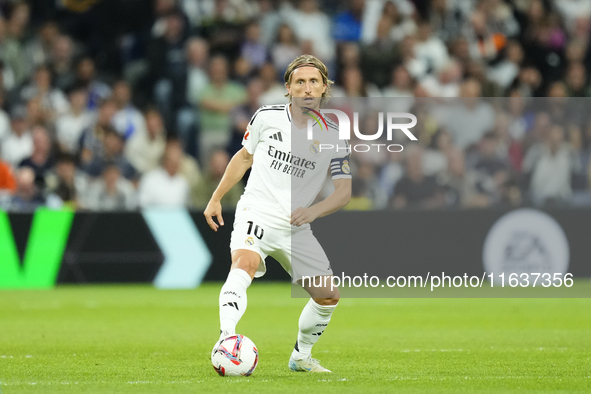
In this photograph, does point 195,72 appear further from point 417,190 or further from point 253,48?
point 417,190

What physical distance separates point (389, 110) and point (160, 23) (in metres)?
4.37

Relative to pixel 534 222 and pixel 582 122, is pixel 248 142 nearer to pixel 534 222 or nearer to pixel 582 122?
pixel 534 222

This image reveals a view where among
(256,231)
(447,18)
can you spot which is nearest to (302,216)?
(256,231)

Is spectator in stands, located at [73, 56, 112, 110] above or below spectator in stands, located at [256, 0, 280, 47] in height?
below

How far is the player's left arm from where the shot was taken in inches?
236

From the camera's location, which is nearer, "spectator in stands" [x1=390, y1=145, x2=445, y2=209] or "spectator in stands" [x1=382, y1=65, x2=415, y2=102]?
"spectator in stands" [x1=390, y1=145, x2=445, y2=209]

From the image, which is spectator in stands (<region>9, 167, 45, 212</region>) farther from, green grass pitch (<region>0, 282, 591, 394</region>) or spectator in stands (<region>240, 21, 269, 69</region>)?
spectator in stands (<region>240, 21, 269, 69</region>)

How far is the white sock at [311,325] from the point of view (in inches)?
252

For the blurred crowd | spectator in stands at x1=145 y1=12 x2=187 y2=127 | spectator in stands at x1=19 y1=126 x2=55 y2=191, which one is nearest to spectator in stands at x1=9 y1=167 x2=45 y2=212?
the blurred crowd

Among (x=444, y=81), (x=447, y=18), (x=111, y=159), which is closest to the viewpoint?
(x=111, y=159)

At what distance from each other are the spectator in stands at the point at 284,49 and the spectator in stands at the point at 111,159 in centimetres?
313

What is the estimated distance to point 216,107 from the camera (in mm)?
15445

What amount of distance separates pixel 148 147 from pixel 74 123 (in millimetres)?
1316

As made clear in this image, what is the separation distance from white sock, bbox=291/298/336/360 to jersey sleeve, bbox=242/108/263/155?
1114 mm
